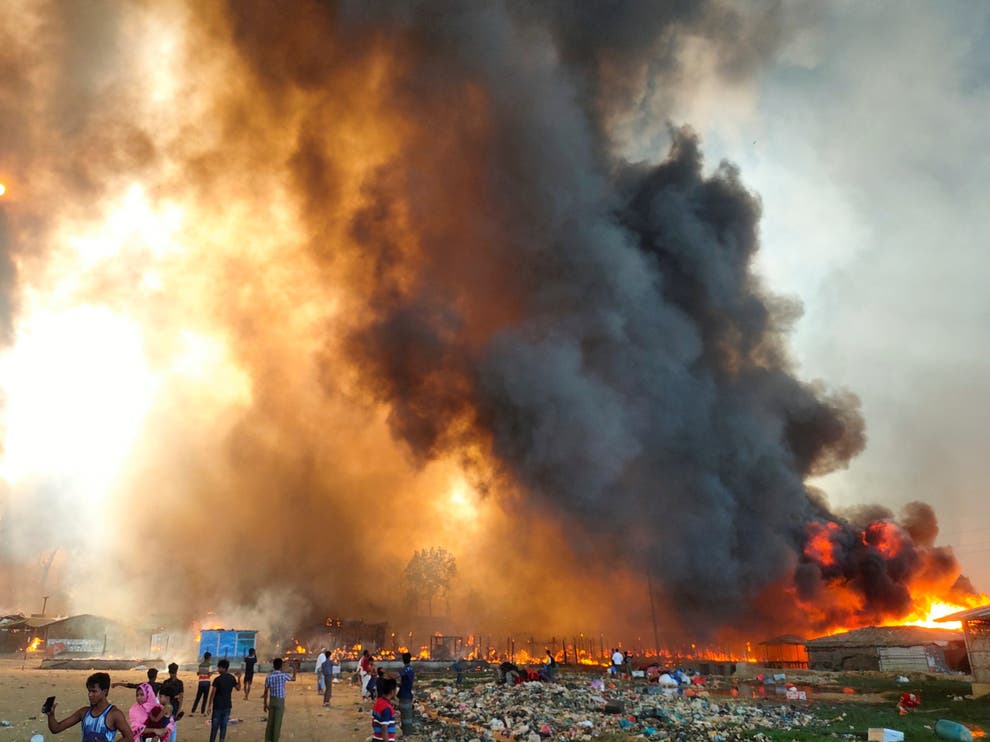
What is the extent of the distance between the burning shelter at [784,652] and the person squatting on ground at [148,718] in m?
53.5

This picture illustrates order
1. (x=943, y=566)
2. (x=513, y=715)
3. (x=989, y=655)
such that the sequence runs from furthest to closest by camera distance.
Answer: (x=943, y=566) → (x=989, y=655) → (x=513, y=715)

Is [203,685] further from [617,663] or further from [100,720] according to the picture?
[617,663]

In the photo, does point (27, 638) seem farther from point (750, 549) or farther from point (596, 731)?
point (750, 549)

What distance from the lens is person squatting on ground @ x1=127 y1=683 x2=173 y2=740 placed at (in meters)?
9.30

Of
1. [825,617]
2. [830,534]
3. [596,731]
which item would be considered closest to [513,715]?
[596,731]

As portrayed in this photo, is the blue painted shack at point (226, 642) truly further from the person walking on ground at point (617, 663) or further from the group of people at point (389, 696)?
the group of people at point (389, 696)

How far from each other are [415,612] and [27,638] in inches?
1605

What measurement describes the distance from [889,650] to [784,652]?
11113 mm

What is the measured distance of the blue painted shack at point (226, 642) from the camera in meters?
43.9

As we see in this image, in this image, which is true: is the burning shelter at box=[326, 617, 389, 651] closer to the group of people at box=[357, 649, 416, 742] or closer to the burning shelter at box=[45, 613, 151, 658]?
the burning shelter at box=[45, 613, 151, 658]

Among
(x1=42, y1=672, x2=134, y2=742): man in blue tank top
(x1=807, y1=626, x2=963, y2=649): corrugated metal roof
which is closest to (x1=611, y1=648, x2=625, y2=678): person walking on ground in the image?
(x1=807, y1=626, x2=963, y2=649): corrugated metal roof

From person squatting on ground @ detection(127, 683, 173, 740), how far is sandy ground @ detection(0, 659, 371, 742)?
8.15m

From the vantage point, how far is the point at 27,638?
63.1 m

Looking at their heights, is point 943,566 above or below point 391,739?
above
